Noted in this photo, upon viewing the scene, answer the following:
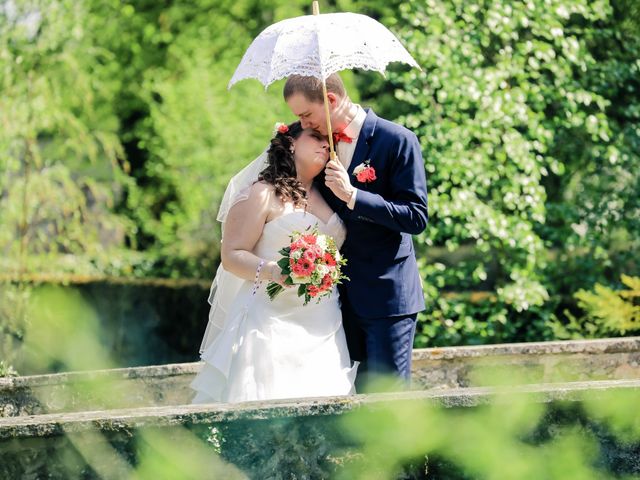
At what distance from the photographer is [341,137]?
14.3 ft

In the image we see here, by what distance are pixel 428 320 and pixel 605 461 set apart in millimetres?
4621

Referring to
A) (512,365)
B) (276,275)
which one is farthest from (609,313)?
(276,275)

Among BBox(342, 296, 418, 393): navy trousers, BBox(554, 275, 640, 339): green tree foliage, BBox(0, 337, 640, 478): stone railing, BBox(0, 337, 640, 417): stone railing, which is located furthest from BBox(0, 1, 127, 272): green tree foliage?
BBox(0, 337, 640, 478): stone railing

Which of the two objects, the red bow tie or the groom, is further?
the red bow tie

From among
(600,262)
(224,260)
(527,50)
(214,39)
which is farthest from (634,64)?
(214,39)

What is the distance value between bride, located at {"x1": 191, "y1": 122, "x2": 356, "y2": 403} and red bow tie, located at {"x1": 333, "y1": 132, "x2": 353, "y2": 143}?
53 mm

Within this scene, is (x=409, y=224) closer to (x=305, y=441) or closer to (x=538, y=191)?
(x=305, y=441)

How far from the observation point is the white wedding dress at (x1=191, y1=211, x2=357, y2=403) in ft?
14.2

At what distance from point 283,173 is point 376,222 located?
0.46 metres

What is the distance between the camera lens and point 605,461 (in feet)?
9.83

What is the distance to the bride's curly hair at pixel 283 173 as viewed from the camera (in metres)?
4.31

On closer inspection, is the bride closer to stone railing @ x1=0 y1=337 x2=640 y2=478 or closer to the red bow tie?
the red bow tie

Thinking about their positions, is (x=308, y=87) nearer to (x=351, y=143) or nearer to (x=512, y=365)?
(x=351, y=143)

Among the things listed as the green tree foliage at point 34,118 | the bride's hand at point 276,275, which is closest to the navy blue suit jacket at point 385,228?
the bride's hand at point 276,275
